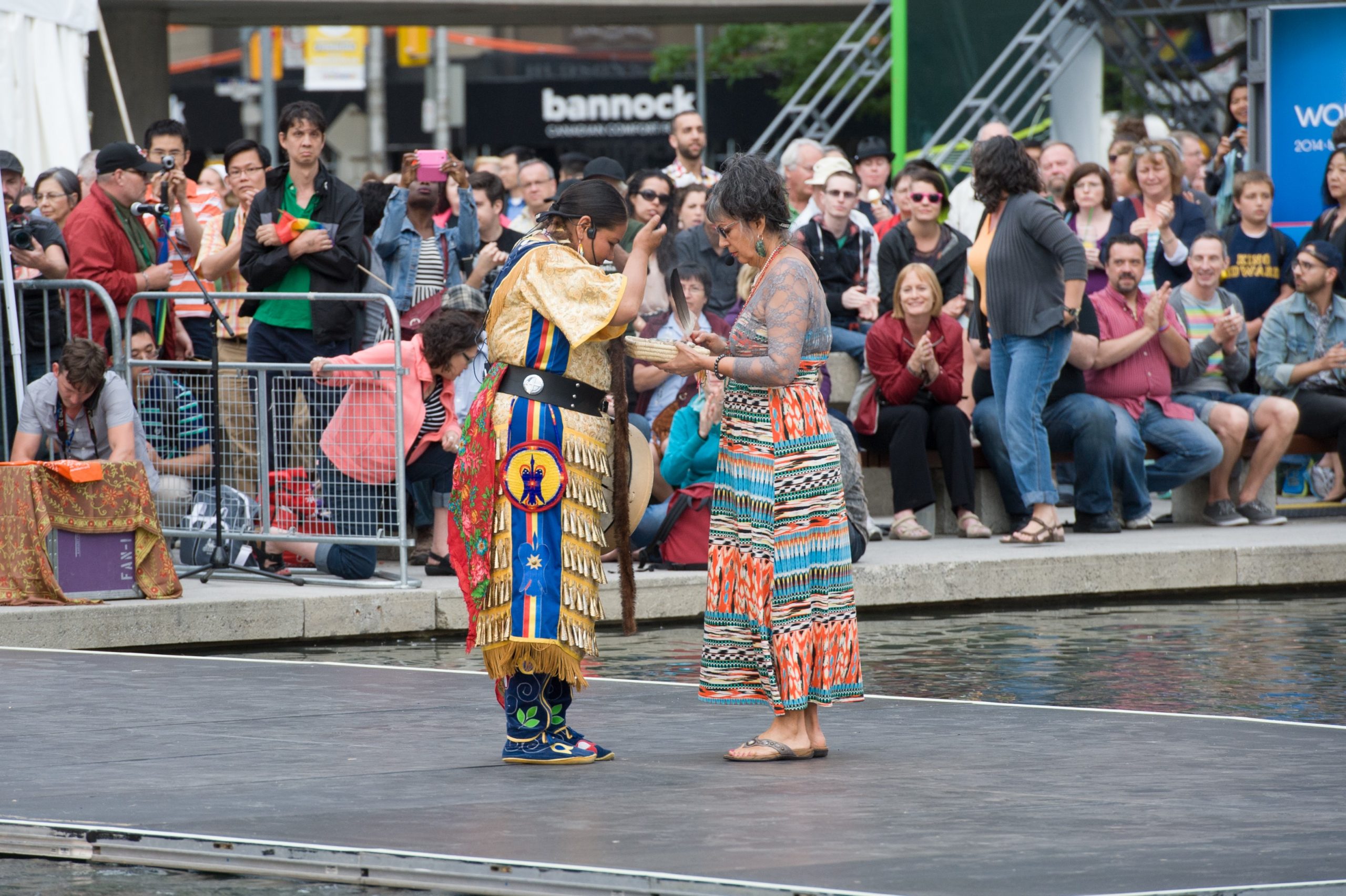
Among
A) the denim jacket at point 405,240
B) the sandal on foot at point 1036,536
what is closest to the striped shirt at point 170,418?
the denim jacket at point 405,240

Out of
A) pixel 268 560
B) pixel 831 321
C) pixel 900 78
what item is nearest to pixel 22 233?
pixel 268 560

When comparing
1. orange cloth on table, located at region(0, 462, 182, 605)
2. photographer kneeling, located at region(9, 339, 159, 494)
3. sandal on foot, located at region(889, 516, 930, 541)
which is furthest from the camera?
sandal on foot, located at region(889, 516, 930, 541)

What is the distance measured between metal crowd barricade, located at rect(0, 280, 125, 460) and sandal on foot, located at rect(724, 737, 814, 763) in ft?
16.6

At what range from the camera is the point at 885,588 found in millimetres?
10531

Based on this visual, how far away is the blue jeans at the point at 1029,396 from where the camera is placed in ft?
36.8

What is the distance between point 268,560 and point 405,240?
214 cm

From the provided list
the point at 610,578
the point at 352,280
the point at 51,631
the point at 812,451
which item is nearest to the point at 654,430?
the point at 610,578

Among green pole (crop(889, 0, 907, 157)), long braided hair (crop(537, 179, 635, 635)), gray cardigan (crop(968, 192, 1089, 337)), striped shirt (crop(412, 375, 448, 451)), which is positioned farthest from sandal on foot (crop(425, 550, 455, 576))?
green pole (crop(889, 0, 907, 157))

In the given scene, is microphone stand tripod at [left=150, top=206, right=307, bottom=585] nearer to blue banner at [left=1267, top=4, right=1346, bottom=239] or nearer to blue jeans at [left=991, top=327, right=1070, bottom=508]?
blue jeans at [left=991, top=327, right=1070, bottom=508]

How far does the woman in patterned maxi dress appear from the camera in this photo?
21.1ft

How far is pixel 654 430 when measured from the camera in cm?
1121

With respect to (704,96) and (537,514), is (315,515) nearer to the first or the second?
(537,514)

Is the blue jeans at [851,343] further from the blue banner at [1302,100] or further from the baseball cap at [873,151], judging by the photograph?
the blue banner at [1302,100]

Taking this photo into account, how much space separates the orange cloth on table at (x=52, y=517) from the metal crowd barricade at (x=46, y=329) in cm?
109
